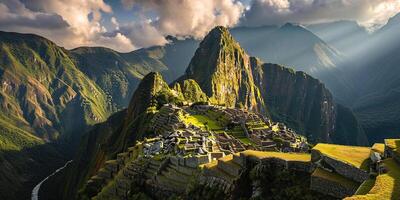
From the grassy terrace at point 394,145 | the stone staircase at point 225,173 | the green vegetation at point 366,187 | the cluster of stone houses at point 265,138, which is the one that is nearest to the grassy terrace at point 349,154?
the grassy terrace at point 394,145

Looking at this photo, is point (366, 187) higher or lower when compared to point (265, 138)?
lower

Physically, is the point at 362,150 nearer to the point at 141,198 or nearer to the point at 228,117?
the point at 141,198

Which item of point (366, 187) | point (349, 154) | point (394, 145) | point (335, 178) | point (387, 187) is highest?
point (394, 145)

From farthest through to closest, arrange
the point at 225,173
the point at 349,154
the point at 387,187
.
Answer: the point at 225,173 < the point at 349,154 < the point at 387,187

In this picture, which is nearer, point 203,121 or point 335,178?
point 335,178

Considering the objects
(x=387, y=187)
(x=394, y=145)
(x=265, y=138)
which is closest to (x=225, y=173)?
(x=394, y=145)

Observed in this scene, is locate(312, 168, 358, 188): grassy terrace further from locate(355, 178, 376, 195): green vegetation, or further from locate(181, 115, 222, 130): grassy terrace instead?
locate(181, 115, 222, 130): grassy terrace

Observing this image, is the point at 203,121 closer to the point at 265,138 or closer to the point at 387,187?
the point at 265,138
